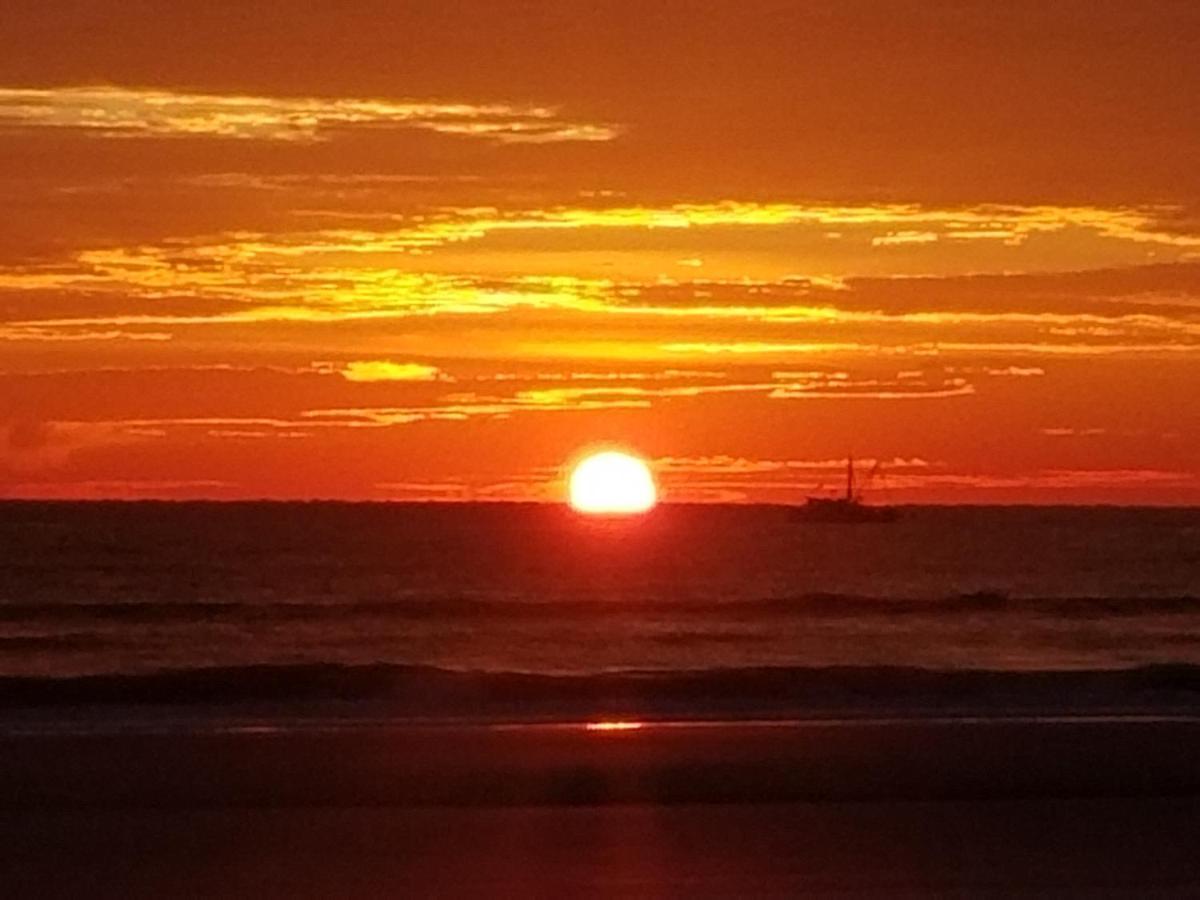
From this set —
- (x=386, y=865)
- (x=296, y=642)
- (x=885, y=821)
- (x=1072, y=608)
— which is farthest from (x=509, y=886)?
(x=1072, y=608)

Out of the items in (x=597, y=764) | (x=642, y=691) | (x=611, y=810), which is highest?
(x=642, y=691)

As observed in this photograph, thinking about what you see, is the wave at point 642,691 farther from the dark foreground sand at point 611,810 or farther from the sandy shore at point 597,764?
the dark foreground sand at point 611,810

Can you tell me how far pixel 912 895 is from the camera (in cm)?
1030

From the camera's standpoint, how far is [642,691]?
2378 cm

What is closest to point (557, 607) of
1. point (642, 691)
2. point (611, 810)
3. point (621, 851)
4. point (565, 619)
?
point (565, 619)

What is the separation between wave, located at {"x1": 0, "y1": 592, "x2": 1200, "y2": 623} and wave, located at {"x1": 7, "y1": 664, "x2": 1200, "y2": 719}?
2655 centimetres

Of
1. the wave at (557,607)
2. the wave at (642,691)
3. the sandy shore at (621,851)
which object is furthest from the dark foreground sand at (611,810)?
the wave at (557,607)

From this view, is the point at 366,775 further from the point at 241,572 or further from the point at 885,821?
the point at 241,572

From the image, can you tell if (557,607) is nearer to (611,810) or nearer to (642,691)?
(642,691)

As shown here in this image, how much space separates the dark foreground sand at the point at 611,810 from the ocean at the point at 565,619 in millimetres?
5190

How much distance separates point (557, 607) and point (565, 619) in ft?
10.5

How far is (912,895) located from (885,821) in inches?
98.4

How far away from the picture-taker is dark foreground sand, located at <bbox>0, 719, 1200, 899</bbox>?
35.3 feet

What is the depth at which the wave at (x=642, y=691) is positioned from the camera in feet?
70.4
